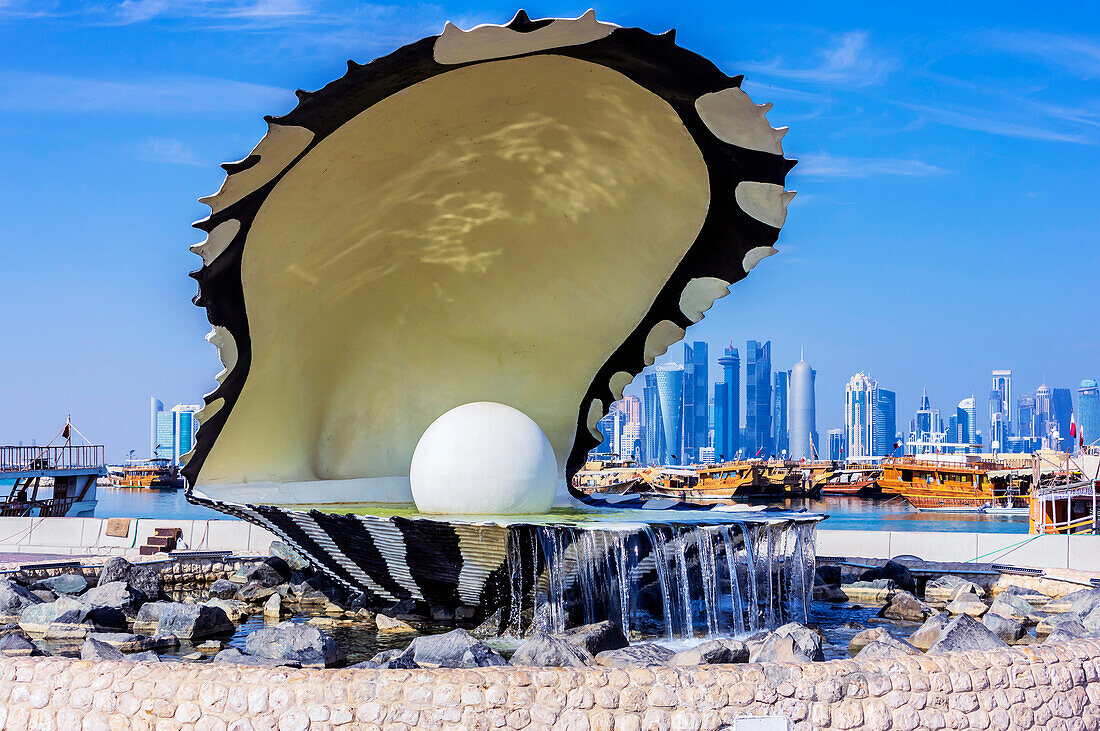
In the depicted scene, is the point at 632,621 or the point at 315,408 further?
the point at 315,408

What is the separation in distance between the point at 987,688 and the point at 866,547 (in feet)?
32.5

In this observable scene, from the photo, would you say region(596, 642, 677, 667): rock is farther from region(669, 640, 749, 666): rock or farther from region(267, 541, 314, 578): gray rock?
region(267, 541, 314, 578): gray rock

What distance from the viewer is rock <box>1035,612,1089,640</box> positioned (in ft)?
28.4

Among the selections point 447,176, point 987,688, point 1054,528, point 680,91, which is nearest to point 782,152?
point 680,91

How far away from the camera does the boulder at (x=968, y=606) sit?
1114 cm

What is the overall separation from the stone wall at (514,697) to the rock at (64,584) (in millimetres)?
6763

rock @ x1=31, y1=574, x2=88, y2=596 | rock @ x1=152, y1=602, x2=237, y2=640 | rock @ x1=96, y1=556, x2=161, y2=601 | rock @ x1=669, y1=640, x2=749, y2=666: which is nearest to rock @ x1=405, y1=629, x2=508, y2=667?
rock @ x1=669, y1=640, x2=749, y2=666

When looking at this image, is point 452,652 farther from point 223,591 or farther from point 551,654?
point 223,591

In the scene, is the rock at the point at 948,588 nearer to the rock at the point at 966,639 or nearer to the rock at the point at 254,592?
the rock at the point at 966,639

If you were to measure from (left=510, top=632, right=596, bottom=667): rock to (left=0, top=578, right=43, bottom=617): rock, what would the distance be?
19.6ft

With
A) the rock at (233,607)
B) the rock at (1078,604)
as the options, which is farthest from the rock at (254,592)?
the rock at (1078,604)

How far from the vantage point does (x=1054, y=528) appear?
19.4 m

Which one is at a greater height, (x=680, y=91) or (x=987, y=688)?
(x=680, y=91)

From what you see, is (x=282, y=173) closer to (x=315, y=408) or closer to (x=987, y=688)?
(x=315, y=408)
